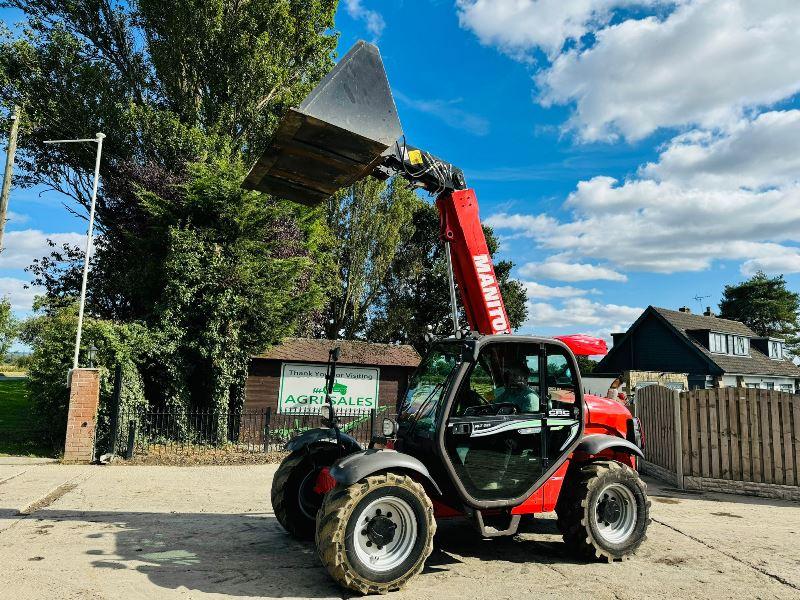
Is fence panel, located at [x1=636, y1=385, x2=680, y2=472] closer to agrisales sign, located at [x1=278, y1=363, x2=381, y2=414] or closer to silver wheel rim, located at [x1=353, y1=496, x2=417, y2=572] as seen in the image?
silver wheel rim, located at [x1=353, y1=496, x2=417, y2=572]

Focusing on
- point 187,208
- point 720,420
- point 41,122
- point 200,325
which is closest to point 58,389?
point 200,325

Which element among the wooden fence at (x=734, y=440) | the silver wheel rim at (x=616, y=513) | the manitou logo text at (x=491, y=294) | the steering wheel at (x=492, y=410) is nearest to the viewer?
the steering wheel at (x=492, y=410)

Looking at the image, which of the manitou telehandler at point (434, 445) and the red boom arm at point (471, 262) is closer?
the manitou telehandler at point (434, 445)

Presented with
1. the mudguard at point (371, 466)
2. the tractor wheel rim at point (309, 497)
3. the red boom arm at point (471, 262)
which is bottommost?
the tractor wheel rim at point (309, 497)

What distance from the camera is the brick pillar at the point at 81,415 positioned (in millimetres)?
11016

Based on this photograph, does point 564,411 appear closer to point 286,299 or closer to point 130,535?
point 130,535

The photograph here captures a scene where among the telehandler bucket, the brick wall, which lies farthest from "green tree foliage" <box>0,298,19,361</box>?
the telehandler bucket

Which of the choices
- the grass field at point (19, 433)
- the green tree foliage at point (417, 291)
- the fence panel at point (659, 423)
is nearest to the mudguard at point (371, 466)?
the fence panel at point (659, 423)

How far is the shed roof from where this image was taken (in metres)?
16.2

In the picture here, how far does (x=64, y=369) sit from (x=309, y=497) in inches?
337

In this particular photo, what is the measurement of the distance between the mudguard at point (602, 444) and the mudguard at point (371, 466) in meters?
1.71

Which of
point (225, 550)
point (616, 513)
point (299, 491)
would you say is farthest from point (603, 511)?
point (225, 550)

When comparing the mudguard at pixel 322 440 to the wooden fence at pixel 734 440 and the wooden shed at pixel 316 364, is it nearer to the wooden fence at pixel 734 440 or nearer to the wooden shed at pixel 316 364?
the wooden fence at pixel 734 440

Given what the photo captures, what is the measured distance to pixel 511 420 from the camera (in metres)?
5.13
